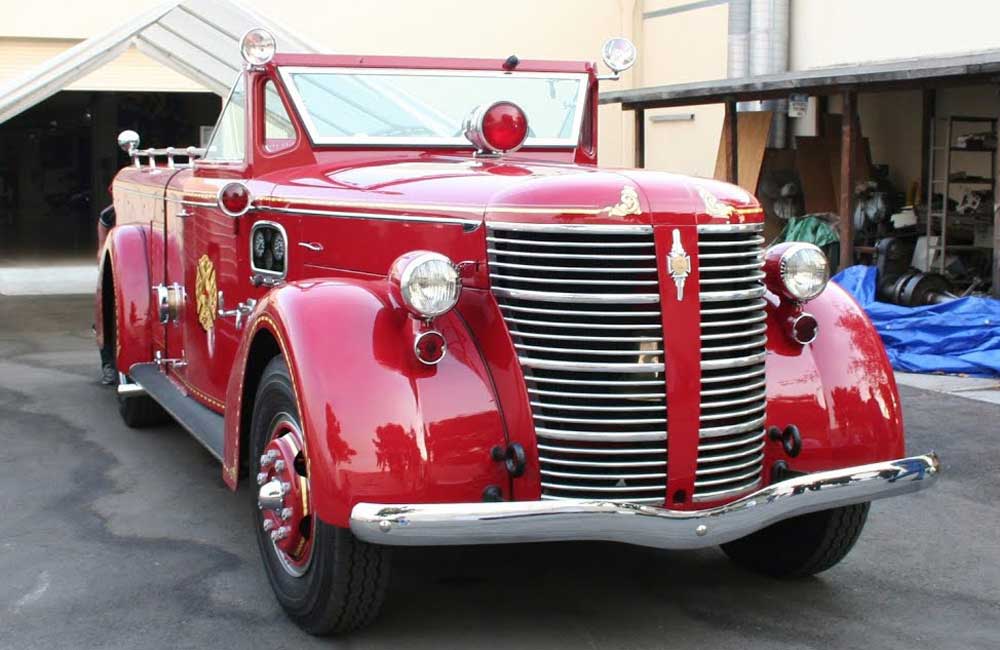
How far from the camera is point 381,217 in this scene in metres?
4.30

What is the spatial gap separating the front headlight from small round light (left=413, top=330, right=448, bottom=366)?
0.06 m

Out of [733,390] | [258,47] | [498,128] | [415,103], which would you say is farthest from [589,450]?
[258,47]

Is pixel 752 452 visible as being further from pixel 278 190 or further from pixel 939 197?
pixel 939 197

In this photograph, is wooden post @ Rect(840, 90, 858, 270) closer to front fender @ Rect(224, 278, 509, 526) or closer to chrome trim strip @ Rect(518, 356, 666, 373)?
chrome trim strip @ Rect(518, 356, 666, 373)

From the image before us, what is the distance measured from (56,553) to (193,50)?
686cm

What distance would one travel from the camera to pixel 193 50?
10.8 m

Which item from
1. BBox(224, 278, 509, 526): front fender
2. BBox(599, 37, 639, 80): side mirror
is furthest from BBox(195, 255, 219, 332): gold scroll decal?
BBox(599, 37, 639, 80): side mirror

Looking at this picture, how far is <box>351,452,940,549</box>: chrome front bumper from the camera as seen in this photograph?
3.38 metres

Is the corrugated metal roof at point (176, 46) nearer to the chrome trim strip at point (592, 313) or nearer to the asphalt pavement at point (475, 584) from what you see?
the asphalt pavement at point (475, 584)

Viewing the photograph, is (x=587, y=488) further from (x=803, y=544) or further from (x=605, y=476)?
(x=803, y=544)

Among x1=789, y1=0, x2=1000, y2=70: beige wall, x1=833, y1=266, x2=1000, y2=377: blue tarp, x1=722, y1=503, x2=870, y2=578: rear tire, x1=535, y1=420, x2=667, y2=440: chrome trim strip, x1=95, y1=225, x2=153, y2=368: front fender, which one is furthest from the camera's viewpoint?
x1=789, y1=0, x2=1000, y2=70: beige wall

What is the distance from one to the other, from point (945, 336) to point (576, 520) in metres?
6.65

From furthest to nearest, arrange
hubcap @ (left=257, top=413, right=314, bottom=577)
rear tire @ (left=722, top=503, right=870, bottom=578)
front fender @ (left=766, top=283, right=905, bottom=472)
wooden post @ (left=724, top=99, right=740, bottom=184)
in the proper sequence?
wooden post @ (left=724, top=99, right=740, bottom=184) → rear tire @ (left=722, top=503, right=870, bottom=578) → front fender @ (left=766, top=283, right=905, bottom=472) → hubcap @ (left=257, top=413, right=314, bottom=577)

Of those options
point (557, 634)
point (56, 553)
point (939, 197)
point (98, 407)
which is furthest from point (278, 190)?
point (939, 197)
